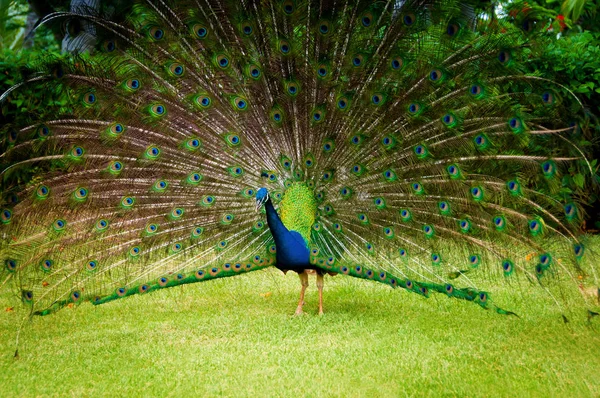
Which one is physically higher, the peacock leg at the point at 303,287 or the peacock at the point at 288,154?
the peacock at the point at 288,154

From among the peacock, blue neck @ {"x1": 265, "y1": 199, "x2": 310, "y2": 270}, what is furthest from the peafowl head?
blue neck @ {"x1": 265, "y1": 199, "x2": 310, "y2": 270}

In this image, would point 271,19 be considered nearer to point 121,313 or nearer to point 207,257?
point 207,257

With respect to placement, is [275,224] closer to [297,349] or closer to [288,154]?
[288,154]

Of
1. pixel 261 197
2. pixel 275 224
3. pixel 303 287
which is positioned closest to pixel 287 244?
pixel 275 224

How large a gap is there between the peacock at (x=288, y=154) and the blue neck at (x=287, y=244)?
19 millimetres

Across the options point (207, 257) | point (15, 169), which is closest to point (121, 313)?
point (207, 257)

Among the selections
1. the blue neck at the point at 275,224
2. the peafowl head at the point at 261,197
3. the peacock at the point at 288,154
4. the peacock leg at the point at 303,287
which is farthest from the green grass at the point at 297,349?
the peafowl head at the point at 261,197

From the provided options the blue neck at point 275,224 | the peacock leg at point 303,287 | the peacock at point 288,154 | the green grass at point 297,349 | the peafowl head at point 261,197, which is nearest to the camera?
the green grass at point 297,349

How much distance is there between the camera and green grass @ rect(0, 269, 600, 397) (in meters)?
5.51

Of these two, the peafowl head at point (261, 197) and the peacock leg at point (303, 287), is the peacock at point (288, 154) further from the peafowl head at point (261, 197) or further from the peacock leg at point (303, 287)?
the peacock leg at point (303, 287)

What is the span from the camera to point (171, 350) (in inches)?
256

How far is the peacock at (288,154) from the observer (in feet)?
21.0

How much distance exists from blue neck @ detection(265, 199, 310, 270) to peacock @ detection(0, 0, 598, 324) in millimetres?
19

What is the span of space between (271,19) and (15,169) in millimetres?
2730
